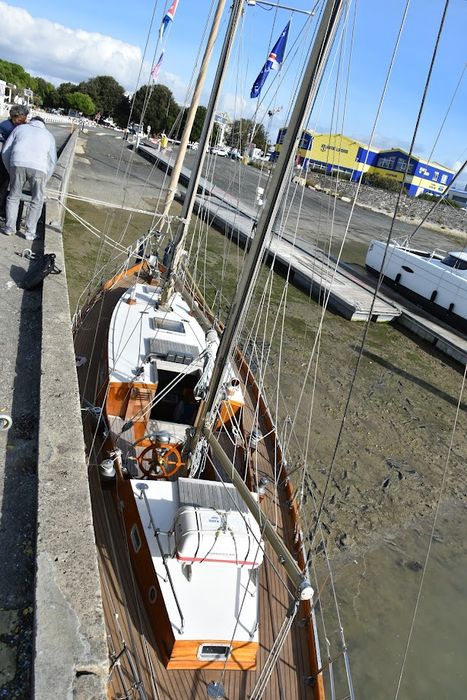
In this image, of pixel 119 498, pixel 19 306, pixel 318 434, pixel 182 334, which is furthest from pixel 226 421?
pixel 318 434

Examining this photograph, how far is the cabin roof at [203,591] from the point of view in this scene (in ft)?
13.3

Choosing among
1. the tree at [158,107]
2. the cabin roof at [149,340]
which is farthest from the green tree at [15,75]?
the cabin roof at [149,340]

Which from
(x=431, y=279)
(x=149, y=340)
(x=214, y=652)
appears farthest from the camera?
(x=431, y=279)

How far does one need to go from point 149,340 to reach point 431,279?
1453 cm

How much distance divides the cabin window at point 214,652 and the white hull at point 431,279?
14621 millimetres

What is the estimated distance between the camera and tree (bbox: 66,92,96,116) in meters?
83.6

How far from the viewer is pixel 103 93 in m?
92.6

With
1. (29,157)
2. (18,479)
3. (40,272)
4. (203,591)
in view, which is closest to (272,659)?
(203,591)

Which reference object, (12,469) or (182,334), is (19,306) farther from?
(12,469)

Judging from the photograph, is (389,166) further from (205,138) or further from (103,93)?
(205,138)

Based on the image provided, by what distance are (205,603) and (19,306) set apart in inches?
156

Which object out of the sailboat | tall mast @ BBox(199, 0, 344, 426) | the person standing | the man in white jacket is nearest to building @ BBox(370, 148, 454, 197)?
the person standing

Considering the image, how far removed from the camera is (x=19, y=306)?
620cm

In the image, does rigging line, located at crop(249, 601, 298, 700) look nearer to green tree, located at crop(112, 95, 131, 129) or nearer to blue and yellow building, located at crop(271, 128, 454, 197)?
blue and yellow building, located at crop(271, 128, 454, 197)
